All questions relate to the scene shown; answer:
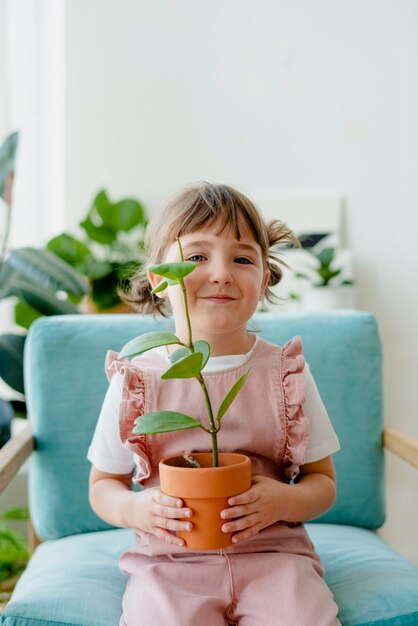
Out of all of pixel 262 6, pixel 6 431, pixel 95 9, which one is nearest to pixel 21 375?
pixel 6 431

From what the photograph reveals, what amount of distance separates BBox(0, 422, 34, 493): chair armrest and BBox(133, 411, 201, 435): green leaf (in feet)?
1.46

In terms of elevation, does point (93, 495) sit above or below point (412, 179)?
below

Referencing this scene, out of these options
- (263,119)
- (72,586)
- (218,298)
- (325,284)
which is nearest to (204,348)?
(218,298)

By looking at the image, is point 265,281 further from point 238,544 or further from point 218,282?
point 238,544

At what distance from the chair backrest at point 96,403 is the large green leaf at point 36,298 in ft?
0.88

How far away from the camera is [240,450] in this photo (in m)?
1.11

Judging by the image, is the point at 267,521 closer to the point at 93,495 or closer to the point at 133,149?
the point at 93,495

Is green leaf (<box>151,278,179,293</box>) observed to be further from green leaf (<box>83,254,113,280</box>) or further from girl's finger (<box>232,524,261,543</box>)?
green leaf (<box>83,254,113,280</box>)

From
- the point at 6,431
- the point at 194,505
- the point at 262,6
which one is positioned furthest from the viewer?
the point at 262,6

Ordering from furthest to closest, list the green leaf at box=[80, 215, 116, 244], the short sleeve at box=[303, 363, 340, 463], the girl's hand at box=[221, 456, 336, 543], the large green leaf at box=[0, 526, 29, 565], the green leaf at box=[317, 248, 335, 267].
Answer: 1. the green leaf at box=[80, 215, 116, 244]
2. the green leaf at box=[317, 248, 335, 267]
3. the large green leaf at box=[0, 526, 29, 565]
4. the short sleeve at box=[303, 363, 340, 463]
5. the girl's hand at box=[221, 456, 336, 543]

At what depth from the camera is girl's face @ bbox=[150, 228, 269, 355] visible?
1063mm

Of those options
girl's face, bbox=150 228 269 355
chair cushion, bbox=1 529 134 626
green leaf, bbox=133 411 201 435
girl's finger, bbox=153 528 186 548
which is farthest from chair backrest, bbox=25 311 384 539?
green leaf, bbox=133 411 201 435

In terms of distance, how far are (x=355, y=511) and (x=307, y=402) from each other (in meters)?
0.42

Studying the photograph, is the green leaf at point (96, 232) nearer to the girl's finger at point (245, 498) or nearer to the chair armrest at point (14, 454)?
the chair armrest at point (14, 454)
